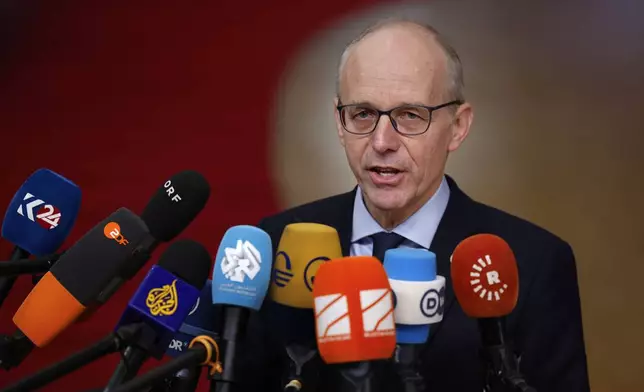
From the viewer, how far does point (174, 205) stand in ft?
3.19

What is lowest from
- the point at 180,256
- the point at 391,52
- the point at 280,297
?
the point at 280,297

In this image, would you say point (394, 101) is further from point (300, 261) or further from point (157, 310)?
point (157, 310)

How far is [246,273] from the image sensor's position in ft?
3.16

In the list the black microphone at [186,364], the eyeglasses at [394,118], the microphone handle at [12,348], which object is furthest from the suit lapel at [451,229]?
the microphone handle at [12,348]

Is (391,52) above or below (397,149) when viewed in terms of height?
above

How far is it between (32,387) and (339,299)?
1.12 feet

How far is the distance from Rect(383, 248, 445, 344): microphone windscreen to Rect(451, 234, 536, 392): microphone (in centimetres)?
3

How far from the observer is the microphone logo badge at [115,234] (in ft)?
3.01

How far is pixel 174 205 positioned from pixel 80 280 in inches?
5.8

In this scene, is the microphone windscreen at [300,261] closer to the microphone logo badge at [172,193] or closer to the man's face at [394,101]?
the microphone logo badge at [172,193]

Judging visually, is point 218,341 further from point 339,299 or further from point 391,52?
point 391,52

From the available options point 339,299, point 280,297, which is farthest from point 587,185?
point 339,299

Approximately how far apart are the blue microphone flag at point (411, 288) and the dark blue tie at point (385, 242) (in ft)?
1.76

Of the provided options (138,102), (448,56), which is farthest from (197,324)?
(138,102)
